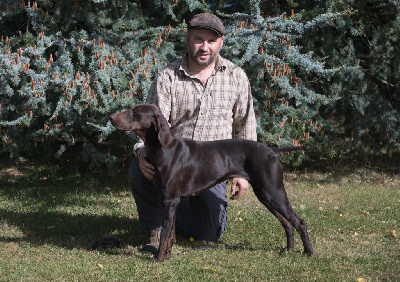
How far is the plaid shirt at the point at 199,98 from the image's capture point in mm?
4551

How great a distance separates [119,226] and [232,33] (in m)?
2.62

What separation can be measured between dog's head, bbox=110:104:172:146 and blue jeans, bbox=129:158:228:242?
836 millimetres

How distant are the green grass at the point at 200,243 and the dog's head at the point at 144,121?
102 cm

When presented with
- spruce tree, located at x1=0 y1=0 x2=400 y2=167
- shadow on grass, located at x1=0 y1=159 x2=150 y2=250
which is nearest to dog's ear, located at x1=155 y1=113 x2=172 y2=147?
shadow on grass, located at x1=0 y1=159 x2=150 y2=250

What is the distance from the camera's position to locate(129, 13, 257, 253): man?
4.39 metres

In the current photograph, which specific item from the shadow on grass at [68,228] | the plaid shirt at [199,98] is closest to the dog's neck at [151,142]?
the plaid shirt at [199,98]

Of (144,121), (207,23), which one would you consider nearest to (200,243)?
(144,121)

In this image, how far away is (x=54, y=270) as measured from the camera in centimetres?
393

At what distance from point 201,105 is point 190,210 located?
3.60 feet

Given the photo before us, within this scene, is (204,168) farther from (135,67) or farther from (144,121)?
(135,67)

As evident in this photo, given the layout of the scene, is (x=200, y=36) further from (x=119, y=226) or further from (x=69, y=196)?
(x=69, y=196)

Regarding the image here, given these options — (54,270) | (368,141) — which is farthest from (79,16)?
(368,141)

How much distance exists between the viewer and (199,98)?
4.57 meters

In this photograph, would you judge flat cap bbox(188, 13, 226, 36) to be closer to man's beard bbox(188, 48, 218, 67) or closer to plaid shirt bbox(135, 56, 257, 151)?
man's beard bbox(188, 48, 218, 67)
